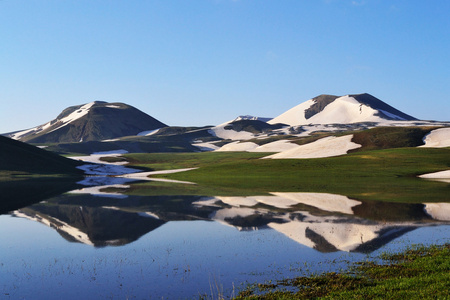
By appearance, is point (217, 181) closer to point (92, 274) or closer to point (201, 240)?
point (201, 240)

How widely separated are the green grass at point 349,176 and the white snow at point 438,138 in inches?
562

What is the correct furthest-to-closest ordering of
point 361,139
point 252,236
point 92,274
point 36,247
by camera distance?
point 361,139, point 252,236, point 36,247, point 92,274

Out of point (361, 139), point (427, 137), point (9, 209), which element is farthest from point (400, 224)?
point (427, 137)

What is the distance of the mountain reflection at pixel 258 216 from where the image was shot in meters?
26.9

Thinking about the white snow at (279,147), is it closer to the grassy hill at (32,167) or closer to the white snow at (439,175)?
the grassy hill at (32,167)

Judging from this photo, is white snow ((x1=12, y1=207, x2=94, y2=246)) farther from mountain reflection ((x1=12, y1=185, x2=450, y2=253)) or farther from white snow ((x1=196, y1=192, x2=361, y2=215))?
white snow ((x1=196, y1=192, x2=361, y2=215))

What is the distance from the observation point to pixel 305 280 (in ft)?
56.7

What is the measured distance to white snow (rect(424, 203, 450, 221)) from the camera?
3338 centimetres

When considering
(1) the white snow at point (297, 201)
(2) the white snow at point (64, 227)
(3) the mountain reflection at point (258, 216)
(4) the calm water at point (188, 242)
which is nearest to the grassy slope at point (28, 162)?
(3) the mountain reflection at point (258, 216)

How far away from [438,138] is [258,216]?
3842 inches

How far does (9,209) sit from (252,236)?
88.9 feet

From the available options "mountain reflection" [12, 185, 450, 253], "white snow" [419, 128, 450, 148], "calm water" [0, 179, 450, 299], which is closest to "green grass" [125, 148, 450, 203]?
"mountain reflection" [12, 185, 450, 253]

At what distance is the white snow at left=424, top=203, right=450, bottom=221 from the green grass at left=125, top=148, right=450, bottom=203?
278 centimetres

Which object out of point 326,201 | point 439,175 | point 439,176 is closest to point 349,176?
point 439,176
